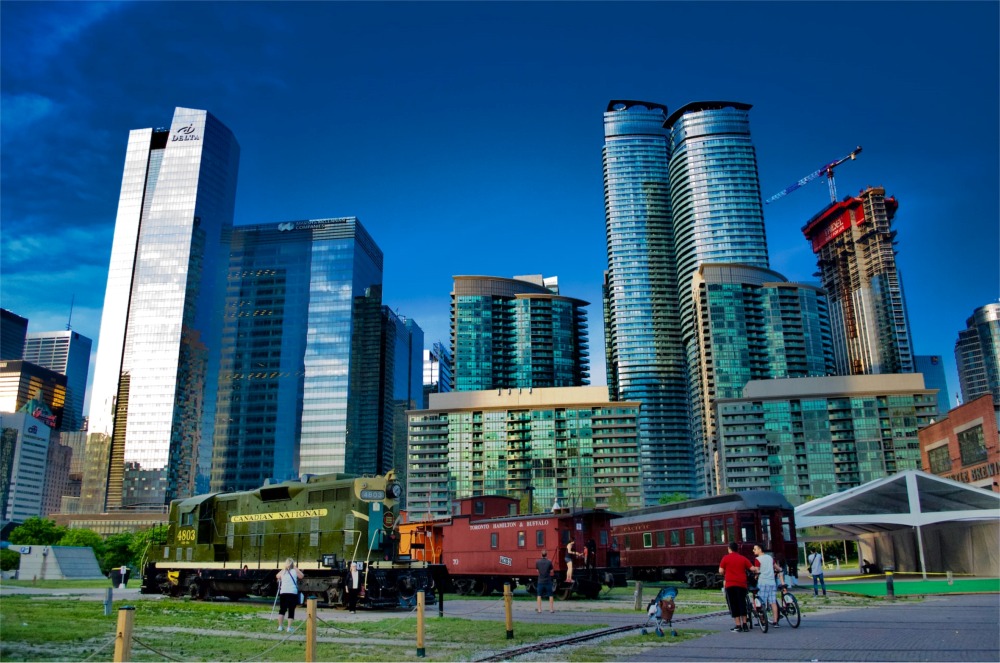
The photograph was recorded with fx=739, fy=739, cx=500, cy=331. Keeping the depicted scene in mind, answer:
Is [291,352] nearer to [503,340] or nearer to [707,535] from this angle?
[503,340]

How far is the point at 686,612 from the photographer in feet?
69.1

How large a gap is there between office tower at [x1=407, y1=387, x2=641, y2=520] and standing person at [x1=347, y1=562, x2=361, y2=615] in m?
116

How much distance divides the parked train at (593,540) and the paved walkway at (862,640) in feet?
38.7

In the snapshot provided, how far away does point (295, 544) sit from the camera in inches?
1024

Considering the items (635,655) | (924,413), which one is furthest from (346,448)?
(635,655)

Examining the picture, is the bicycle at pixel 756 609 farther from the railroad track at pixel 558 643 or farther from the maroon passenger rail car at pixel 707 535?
the maroon passenger rail car at pixel 707 535

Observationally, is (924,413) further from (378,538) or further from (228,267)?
(228,267)

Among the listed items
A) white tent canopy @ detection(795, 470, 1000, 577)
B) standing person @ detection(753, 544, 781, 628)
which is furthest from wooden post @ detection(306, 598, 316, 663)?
white tent canopy @ detection(795, 470, 1000, 577)

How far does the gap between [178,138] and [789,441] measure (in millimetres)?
150442

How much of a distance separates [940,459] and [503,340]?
424 ft

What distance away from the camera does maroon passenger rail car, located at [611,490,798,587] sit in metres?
32.4

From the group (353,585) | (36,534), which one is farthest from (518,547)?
(36,534)

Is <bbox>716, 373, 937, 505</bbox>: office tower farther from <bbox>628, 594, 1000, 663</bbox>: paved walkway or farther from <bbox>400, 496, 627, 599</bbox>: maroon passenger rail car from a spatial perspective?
<bbox>628, 594, 1000, 663</bbox>: paved walkway

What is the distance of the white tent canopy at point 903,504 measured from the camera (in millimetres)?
40553
